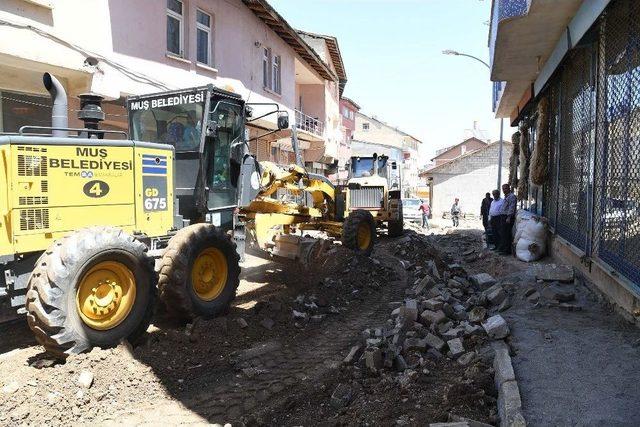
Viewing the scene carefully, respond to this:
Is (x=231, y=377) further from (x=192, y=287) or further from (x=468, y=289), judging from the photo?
(x=468, y=289)

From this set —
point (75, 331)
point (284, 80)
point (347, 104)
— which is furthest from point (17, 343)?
point (347, 104)

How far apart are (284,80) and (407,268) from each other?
1254cm

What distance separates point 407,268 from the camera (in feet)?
34.6

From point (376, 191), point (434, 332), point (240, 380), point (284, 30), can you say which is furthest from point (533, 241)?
point (284, 30)

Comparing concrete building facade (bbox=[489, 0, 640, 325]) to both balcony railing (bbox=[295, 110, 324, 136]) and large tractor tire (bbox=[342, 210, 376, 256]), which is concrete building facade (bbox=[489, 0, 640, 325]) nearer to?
large tractor tire (bbox=[342, 210, 376, 256])

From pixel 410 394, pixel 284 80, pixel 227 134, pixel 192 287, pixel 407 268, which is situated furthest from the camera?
pixel 284 80

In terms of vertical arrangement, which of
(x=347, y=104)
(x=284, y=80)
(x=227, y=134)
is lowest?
(x=227, y=134)

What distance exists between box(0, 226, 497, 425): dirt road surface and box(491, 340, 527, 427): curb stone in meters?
0.11

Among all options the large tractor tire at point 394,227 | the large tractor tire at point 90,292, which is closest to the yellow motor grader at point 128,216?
the large tractor tire at point 90,292

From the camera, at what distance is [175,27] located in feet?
43.0

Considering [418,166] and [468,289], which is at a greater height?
[418,166]

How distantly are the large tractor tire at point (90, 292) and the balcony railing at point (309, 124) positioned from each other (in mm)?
18137

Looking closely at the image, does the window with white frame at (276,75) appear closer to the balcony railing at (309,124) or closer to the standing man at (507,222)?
the balcony railing at (309,124)

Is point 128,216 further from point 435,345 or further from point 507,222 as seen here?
point 507,222
